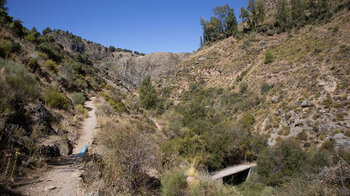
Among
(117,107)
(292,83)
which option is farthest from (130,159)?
(292,83)

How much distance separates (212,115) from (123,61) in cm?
6851

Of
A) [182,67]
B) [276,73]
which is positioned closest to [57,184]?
[276,73]

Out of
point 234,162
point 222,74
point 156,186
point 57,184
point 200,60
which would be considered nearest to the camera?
point 57,184

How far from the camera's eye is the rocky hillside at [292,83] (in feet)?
43.8

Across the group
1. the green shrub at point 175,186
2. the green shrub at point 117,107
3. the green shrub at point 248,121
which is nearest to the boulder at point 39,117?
the green shrub at point 175,186

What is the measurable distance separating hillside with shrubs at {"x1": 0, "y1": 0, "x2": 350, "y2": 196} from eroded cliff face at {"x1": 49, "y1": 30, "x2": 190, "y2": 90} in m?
37.5

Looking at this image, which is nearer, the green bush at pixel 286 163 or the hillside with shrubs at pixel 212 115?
the hillside with shrubs at pixel 212 115

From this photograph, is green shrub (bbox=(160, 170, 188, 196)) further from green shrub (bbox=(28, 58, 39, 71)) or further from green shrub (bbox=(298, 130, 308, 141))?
green shrub (bbox=(298, 130, 308, 141))

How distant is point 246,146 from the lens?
13219 mm

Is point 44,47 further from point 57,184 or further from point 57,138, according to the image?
point 57,184

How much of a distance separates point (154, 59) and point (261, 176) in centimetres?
7971

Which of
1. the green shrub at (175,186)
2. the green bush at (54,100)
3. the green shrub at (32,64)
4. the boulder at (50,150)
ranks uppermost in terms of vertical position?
the green shrub at (32,64)

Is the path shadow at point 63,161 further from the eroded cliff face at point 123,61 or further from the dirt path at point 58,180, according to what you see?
the eroded cliff face at point 123,61

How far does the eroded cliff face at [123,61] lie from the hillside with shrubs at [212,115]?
37538 millimetres
